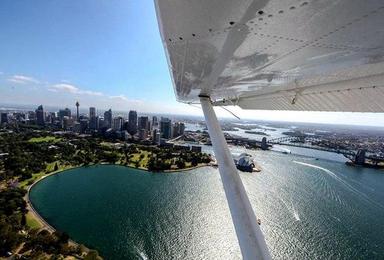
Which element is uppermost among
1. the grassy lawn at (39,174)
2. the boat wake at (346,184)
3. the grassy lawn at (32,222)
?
Result: the boat wake at (346,184)

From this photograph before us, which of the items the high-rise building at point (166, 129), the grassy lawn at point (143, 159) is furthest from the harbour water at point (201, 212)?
the high-rise building at point (166, 129)

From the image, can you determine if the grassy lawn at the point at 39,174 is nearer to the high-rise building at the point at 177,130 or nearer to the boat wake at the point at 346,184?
the boat wake at the point at 346,184

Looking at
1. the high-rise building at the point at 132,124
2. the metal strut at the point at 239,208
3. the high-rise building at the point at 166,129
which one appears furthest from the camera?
the high-rise building at the point at 132,124

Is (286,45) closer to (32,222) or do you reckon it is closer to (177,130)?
(32,222)

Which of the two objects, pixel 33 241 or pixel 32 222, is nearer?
pixel 33 241

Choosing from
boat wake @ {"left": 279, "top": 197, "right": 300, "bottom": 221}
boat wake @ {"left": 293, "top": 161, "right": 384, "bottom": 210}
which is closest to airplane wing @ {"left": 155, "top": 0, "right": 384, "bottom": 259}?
boat wake @ {"left": 279, "top": 197, "right": 300, "bottom": 221}

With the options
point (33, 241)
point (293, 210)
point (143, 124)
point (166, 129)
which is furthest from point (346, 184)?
point (143, 124)
